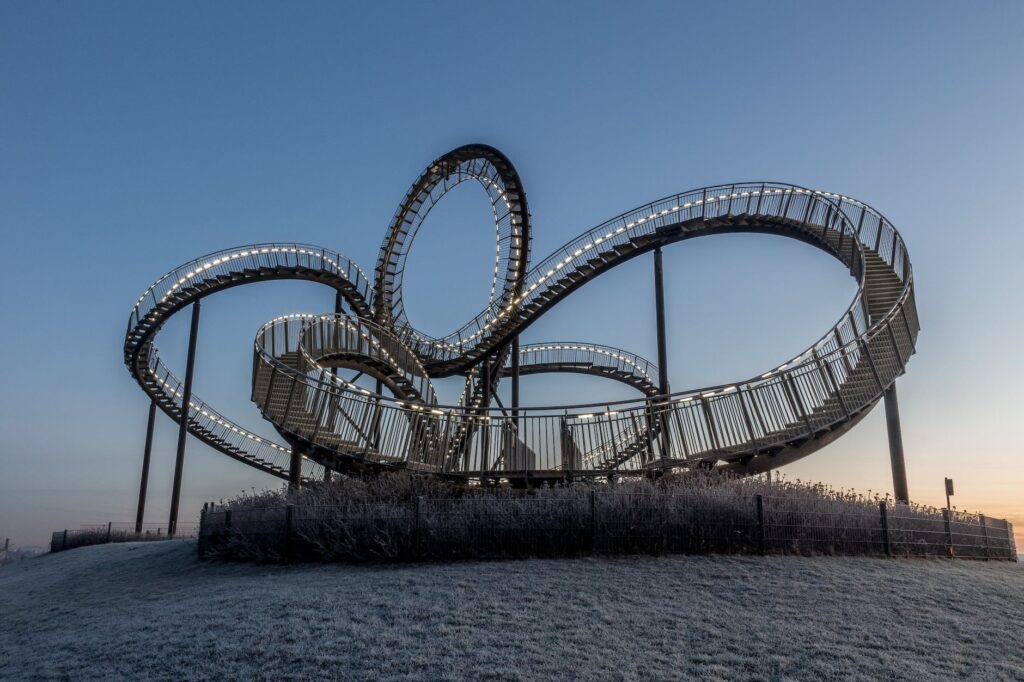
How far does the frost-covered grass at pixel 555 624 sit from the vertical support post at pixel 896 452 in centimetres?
658

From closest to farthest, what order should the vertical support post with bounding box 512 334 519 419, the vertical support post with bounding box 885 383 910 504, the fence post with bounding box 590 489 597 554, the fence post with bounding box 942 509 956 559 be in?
the fence post with bounding box 590 489 597 554 → the fence post with bounding box 942 509 956 559 → the vertical support post with bounding box 885 383 910 504 → the vertical support post with bounding box 512 334 519 419

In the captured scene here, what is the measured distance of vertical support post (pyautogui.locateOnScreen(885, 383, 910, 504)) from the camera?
18.9 metres

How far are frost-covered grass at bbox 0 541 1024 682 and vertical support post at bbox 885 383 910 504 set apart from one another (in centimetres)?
658

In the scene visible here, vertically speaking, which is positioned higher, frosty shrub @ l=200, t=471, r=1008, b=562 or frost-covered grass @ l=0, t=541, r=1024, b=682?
frosty shrub @ l=200, t=471, r=1008, b=562

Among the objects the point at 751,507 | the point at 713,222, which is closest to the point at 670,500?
the point at 751,507

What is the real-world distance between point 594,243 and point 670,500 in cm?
1476

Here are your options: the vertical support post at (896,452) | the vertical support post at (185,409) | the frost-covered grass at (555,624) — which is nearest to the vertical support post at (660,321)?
the vertical support post at (896,452)

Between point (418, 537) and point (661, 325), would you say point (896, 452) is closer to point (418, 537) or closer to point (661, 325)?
point (661, 325)

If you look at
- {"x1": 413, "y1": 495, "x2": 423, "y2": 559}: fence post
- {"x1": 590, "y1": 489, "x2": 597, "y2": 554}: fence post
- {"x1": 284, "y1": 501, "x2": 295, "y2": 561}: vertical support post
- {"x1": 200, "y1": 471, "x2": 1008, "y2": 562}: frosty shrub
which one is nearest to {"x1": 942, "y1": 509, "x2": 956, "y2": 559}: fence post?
{"x1": 200, "y1": 471, "x2": 1008, "y2": 562}: frosty shrub

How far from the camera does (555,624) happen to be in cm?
883

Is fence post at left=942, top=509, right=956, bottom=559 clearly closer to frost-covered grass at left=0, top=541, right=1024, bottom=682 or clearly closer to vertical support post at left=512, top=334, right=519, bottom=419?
frost-covered grass at left=0, top=541, right=1024, bottom=682

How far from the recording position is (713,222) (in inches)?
963

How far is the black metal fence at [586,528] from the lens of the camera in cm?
1227

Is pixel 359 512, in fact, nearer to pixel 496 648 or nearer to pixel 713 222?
pixel 496 648
